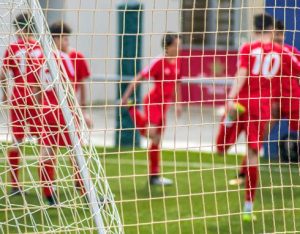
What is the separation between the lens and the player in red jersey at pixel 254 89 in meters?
7.65

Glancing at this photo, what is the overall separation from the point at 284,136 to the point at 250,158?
330cm

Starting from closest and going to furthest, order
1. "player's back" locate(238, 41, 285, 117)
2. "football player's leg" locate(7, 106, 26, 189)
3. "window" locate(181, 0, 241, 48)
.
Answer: "football player's leg" locate(7, 106, 26, 189)
"window" locate(181, 0, 241, 48)
"player's back" locate(238, 41, 285, 117)

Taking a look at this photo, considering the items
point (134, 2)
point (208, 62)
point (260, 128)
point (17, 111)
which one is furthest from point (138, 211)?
point (208, 62)

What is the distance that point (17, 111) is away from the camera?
6934 millimetres

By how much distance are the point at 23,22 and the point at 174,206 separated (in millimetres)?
3223

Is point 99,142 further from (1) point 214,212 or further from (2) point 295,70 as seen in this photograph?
(2) point 295,70

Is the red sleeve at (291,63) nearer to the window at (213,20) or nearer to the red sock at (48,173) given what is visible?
the window at (213,20)

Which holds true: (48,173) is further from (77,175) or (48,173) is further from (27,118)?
(77,175)

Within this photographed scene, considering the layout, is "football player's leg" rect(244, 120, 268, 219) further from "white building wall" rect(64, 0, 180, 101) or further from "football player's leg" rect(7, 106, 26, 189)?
"football player's leg" rect(7, 106, 26, 189)

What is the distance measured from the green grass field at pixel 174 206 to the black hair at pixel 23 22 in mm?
854

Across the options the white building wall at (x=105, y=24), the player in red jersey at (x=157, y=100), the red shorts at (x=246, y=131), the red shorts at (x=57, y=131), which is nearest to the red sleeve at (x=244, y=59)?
the red shorts at (x=246, y=131)

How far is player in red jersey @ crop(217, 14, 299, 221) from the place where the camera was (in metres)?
7.65

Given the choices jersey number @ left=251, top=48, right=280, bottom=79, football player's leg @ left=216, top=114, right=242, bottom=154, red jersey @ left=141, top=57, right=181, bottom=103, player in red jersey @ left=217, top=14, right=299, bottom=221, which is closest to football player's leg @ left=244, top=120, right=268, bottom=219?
player in red jersey @ left=217, top=14, right=299, bottom=221

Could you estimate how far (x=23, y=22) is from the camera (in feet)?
20.8
